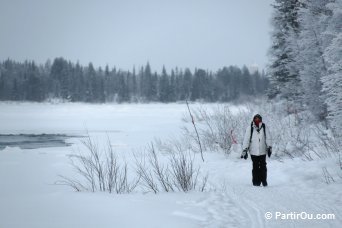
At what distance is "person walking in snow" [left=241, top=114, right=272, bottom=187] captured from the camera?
27.6 feet

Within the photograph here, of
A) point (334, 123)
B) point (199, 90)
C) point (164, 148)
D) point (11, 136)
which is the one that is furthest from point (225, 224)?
point (199, 90)

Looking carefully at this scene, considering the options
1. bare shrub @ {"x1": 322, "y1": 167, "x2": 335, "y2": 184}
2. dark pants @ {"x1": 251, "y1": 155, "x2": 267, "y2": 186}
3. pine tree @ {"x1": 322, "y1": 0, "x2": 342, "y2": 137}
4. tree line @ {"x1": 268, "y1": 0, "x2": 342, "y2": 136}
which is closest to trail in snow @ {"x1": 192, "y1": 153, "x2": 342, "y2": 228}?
bare shrub @ {"x1": 322, "y1": 167, "x2": 335, "y2": 184}

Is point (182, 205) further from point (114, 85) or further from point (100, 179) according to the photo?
point (114, 85)

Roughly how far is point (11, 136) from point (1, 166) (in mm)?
15079

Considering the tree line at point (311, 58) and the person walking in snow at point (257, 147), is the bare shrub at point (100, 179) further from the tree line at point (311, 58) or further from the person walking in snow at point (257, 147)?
the tree line at point (311, 58)

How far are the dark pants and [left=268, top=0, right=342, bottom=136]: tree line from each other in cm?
295

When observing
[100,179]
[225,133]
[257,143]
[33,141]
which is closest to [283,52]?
[225,133]

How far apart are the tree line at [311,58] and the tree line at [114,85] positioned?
226 ft

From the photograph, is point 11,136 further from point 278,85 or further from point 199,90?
point 199,90

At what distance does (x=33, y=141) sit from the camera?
22.9 m

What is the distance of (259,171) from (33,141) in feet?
61.2

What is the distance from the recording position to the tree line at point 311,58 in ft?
33.2

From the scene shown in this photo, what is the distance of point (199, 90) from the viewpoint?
104m

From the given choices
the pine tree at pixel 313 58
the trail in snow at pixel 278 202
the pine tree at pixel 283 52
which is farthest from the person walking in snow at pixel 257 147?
the pine tree at pixel 283 52
